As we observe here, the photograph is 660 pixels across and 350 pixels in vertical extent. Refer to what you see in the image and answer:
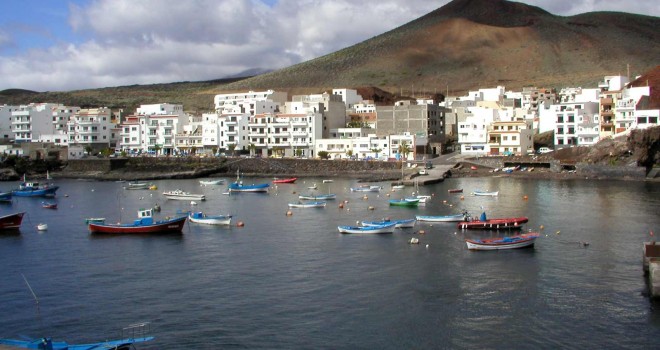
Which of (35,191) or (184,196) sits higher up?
(35,191)

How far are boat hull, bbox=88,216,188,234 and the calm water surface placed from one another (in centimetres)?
68

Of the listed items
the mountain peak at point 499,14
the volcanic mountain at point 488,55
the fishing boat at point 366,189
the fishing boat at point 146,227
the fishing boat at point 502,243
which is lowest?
the fishing boat at point 502,243

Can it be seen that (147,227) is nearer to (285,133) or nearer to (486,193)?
(486,193)

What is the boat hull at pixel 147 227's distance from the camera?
123ft

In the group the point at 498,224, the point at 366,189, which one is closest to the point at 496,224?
the point at 498,224

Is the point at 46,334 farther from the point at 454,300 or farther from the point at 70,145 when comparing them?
the point at 70,145

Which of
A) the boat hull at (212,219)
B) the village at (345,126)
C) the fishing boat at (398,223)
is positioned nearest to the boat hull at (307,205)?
the boat hull at (212,219)

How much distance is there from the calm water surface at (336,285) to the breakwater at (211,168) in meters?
29.9

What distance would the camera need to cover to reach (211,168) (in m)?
77.2

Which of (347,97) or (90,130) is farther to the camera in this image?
(347,97)

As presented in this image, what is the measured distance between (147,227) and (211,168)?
40.0 metres

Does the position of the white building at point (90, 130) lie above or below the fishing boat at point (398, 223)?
above

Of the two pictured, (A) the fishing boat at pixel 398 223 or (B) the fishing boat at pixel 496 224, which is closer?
(B) the fishing boat at pixel 496 224

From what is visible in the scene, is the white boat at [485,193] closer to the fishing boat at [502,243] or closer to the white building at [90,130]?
the fishing boat at [502,243]
